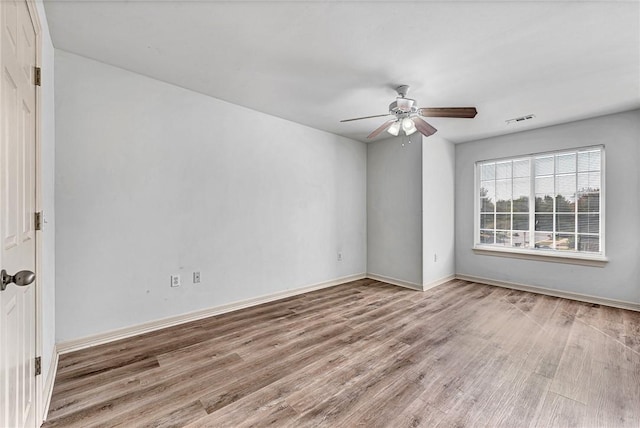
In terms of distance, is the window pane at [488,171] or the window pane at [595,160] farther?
the window pane at [488,171]

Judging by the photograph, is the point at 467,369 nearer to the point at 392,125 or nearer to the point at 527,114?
the point at 392,125

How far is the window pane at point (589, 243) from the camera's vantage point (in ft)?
12.2

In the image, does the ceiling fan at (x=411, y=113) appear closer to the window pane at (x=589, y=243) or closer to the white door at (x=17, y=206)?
the white door at (x=17, y=206)

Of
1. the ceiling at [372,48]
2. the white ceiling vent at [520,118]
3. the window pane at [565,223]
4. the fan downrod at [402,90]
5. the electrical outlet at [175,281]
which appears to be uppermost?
the ceiling at [372,48]

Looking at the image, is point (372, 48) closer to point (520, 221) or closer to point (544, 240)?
point (520, 221)

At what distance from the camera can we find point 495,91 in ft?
9.53

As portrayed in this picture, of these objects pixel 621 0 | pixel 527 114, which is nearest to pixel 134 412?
pixel 621 0

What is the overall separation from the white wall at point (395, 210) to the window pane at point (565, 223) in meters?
1.95

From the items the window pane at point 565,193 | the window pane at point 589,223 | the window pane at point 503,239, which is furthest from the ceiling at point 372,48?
the window pane at point 503,239

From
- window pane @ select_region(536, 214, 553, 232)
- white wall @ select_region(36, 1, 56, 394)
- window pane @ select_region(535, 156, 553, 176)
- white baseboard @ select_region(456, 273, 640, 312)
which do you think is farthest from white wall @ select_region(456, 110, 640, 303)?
white wall @ select_region(36, 1, 56, 394)

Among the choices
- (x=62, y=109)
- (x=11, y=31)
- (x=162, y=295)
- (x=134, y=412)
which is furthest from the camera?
(x=162, y=295)

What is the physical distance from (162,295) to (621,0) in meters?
4.17

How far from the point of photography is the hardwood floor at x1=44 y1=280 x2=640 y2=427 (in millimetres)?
1646

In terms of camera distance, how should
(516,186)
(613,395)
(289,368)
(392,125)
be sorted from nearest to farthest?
(613,395), (289,368), (392,125), (516,186)
